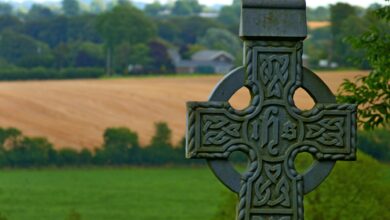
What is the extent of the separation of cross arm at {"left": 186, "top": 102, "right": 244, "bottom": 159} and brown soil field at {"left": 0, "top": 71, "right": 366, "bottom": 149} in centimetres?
5243

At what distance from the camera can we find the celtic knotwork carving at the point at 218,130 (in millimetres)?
7691

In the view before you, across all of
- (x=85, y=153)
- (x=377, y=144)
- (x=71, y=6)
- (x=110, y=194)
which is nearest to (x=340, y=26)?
(x=377, y=144)

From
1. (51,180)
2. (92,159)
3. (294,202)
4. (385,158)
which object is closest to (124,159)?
(92,159)

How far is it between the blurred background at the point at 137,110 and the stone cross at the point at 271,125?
7.84 feet

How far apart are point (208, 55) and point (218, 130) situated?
94.7 m

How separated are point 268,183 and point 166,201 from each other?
136ft

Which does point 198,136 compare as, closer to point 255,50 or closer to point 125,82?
point 255,50

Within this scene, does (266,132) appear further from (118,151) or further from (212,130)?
(118,151)

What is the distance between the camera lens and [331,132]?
7824 millimetres

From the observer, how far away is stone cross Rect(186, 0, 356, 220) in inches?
298

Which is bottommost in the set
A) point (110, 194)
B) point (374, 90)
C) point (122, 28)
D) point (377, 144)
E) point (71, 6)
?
point (110, 194)

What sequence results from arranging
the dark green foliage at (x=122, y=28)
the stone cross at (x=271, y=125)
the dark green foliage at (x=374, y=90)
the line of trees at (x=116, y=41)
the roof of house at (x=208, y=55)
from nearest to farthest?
the stone cross at (x=271, y=125)
the dark green foliage at (x=374, y=90)
the line of trees at (x=116, y=41)
the roof of house at (x=208, y=55)
the dark green foliage at (x=122, y=28)

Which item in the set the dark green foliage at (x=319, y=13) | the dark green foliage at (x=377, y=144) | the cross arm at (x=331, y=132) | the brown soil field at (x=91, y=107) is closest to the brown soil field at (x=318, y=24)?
the dark green foliage at (x=319, y=13)

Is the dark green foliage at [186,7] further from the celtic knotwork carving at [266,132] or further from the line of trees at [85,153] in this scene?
the celtic knotwork carving at [266,132]
